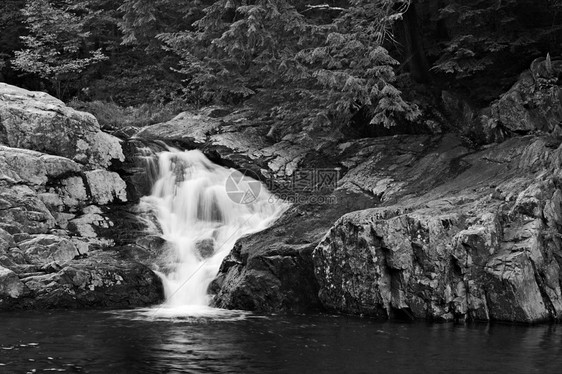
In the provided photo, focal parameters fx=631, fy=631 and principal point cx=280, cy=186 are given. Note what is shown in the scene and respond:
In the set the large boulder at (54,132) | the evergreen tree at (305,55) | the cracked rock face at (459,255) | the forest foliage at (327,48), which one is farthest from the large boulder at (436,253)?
the large boulder at (54,132)

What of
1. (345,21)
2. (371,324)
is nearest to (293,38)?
(345,21)

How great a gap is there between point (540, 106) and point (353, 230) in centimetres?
553

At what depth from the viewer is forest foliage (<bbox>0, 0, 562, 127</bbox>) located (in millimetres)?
15586

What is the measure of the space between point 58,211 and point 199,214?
3.25 m

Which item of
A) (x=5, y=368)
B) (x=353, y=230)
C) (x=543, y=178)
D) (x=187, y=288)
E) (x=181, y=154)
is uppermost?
(x=181, y=154)

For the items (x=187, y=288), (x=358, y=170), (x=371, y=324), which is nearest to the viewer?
(x=371, y=324)

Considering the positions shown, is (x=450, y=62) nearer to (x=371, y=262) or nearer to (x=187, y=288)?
(x=371, y=262)

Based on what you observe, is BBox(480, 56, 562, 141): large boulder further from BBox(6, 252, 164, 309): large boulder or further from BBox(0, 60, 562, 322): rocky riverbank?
BBox(6, 252, 164, 309): large boulder

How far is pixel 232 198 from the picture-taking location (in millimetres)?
15703

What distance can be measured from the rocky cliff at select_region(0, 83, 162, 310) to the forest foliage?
4811 mm

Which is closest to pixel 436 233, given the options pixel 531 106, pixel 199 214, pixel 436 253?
pixel 436 253

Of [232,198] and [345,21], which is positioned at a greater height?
[345,21]

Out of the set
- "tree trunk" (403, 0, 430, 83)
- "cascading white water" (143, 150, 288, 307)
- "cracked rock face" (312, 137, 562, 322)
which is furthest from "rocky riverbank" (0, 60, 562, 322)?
"tree trunk" (403, 0, 430, 83)

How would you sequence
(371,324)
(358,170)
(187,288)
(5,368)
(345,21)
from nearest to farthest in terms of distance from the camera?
(5,368), (371,324), (187,288), (358,170), (345,21)
